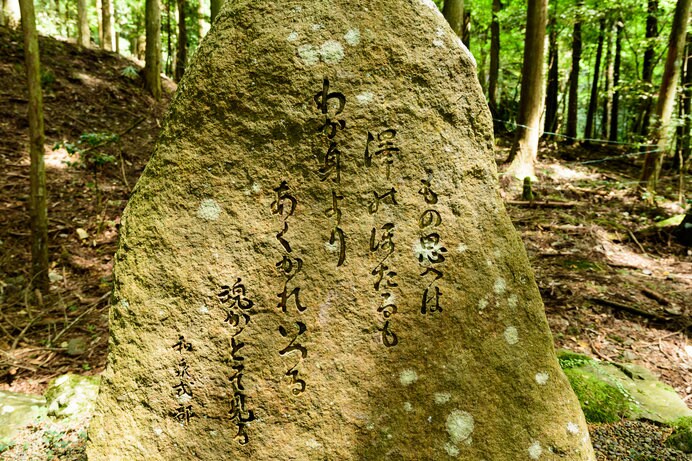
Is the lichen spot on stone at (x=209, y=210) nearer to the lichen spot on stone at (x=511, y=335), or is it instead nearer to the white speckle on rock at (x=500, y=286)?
the white speckle on rock at (x=500, y=286)

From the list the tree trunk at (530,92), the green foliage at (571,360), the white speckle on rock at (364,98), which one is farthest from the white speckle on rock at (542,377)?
the tree trunk at (530,92)

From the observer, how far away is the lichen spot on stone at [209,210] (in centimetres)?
204

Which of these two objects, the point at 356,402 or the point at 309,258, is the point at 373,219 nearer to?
the point at 309,258

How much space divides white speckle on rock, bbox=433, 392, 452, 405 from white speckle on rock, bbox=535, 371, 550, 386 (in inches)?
17.3

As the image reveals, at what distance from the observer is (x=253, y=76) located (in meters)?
2.05

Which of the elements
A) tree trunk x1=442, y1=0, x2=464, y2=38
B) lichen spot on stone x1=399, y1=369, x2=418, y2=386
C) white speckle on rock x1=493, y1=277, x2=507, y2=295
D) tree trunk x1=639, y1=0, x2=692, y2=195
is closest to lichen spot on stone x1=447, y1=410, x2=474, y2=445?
lichen spot on stone x1=399, y1=369, x2=418, y2=386

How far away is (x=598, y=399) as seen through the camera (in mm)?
3051

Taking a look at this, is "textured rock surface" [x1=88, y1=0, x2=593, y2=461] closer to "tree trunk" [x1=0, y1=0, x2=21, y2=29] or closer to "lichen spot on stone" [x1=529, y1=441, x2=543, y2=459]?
"lichen spot on stone" [x1=529, y1=441, x2=543, y2=459]

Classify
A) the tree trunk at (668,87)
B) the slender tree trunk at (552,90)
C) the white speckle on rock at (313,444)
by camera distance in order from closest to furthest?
the white speckle on rock at (313,444) < the tree trunk at (668,87) < the slender tree trunk at (552,90)

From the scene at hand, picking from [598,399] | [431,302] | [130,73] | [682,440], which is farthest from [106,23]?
[682,440]

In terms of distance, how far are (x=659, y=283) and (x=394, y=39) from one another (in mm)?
4369

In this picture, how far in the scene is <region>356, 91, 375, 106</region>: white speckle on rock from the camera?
6.86ft

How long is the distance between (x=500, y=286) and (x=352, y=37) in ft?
Answer: 4.57

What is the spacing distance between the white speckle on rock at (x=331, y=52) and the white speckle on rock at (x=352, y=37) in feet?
0.16
